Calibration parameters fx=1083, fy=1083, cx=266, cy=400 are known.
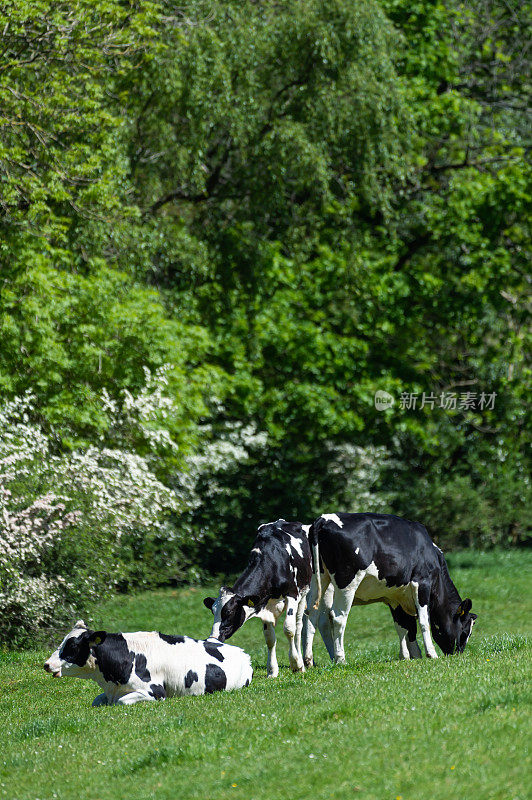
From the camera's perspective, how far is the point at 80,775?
830cm

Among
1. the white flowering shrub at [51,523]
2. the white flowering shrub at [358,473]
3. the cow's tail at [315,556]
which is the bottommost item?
the white flowering shrub at [358,473]

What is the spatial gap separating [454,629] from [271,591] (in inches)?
98.4

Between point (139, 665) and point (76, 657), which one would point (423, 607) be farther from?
point (76, 657)

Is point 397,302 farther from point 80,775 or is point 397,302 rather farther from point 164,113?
point 80,775

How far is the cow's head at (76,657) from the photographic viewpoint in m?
11.4

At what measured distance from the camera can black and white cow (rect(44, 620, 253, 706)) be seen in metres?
11.4

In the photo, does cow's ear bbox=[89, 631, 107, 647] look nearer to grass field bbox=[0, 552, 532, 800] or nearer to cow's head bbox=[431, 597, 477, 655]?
grass field bbox=[0, 552, 532, 800]

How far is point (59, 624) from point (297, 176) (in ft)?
38.8

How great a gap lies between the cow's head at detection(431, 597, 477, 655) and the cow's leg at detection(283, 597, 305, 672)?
1.90 m

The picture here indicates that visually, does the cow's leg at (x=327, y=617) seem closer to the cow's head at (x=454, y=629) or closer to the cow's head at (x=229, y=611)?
the cow's head at (x=229, y=611)

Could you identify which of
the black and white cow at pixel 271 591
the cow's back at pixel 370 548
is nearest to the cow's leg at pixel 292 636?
the black and white cow at pixel 271 591

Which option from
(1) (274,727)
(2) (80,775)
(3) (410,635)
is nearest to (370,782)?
(1) (274,727)

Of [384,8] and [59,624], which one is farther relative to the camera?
[384,8]

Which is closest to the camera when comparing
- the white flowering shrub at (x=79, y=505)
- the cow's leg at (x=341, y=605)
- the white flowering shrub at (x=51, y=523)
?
the cow's leg at (x=341, y=605)
